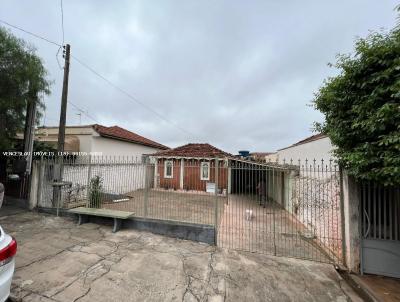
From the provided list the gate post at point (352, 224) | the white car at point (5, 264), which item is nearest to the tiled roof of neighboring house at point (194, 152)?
the gate post at point (352, 224)

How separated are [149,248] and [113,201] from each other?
4580mm

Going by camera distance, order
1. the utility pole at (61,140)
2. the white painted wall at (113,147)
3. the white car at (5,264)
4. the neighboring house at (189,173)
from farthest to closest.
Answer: the neighboring house at (189,173) < the white painted wall at (113,147) < the utility pole at (61,140) < the white car at (5,264)

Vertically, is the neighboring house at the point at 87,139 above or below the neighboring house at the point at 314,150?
above

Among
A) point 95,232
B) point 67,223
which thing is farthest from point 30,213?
point 95,232

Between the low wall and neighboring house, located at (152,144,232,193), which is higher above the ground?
neighboring house, located at (152,144,232,193)

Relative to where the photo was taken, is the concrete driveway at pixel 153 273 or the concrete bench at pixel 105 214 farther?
the concrete bench at pixel 105 214

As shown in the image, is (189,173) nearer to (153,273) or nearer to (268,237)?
(268,237)

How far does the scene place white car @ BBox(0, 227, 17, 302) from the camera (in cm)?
260

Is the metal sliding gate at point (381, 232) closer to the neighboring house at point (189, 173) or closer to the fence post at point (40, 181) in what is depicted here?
the fence post at point (40, 181)

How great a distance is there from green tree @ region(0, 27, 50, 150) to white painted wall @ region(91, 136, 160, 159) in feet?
15.6

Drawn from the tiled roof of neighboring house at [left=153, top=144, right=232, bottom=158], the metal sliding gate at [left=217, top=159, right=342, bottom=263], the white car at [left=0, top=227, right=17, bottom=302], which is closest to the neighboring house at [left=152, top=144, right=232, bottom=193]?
the tiled roof of neighboring house at [left=153, top=144, right=232, bottom=158]

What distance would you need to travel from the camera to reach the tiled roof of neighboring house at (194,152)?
58.1 feet

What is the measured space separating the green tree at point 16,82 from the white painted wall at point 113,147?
4.77 metres

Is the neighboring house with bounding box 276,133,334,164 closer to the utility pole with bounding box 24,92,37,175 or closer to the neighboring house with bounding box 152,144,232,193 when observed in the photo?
the neighboring house with bounding box 152,144,232,193
